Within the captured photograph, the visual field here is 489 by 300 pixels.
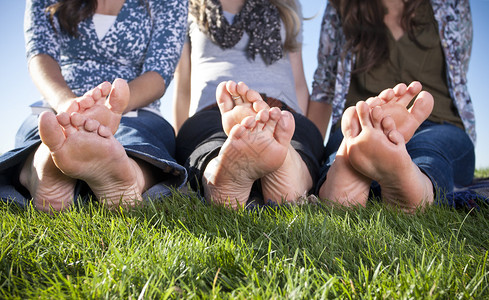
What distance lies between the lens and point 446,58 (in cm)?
202

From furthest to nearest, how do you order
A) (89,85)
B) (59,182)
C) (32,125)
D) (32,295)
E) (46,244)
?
(89,85)
(32,125)
(59,182)
(46,244)
(32,295)

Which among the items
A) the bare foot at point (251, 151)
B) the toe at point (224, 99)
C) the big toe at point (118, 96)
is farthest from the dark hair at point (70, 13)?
the bare foot at point (251, 151)

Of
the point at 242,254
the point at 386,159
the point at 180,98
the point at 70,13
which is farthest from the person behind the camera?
the point at 180,98

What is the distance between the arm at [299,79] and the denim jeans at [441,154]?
54 centimetres

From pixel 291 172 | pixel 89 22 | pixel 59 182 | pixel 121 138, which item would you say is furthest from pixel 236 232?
pixel 89 22

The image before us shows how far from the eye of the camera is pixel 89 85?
6.16 feet

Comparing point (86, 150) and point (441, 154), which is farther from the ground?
point (86, 150)

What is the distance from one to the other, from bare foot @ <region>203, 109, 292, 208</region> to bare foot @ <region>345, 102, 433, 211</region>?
8.0 inches

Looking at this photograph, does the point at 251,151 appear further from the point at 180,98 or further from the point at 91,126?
the point at 180,98

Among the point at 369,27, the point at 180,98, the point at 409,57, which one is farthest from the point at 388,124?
the point at 180,98

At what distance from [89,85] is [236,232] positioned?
1167 mm

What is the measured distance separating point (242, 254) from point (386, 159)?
0.51 m

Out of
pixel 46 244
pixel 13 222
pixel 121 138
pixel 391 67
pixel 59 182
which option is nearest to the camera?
pixel 46 244

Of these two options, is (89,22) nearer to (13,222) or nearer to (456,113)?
(13,222)
